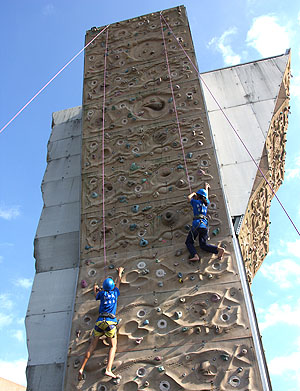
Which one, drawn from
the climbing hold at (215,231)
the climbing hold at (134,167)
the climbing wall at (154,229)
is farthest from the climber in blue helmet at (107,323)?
the climbing hold at (134,167)

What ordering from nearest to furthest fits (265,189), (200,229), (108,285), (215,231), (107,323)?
(107,323), (108,285), (200,229), (215,231), (265,189)

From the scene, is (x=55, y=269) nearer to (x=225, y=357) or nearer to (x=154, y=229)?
(x=154, y=229)

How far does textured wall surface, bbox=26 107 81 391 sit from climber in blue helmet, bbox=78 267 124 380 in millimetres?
691

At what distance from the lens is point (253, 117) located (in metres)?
6.75

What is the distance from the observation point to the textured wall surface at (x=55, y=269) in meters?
4.90

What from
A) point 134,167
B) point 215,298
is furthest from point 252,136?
point 215,298

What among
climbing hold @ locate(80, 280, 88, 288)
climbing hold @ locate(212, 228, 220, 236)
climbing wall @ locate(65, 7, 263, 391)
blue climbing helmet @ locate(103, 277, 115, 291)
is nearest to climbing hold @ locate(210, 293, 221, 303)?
climbing wall @ locate(65, 7, 263, 391)

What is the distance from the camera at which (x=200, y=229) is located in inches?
185

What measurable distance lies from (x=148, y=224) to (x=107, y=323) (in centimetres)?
150

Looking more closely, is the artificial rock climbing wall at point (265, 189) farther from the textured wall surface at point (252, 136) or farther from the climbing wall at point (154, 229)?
the climbing wall at point (154, 229)

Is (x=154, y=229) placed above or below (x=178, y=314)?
above

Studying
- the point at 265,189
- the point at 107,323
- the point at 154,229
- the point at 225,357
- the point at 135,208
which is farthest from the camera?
the point at 265,189

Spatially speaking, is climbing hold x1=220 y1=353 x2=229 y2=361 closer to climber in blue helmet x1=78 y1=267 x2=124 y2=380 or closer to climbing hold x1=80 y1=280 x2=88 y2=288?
climber in blue helmet x1=78 y1=267 x2=124 y2=380

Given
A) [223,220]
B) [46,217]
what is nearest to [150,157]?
[223,220]
